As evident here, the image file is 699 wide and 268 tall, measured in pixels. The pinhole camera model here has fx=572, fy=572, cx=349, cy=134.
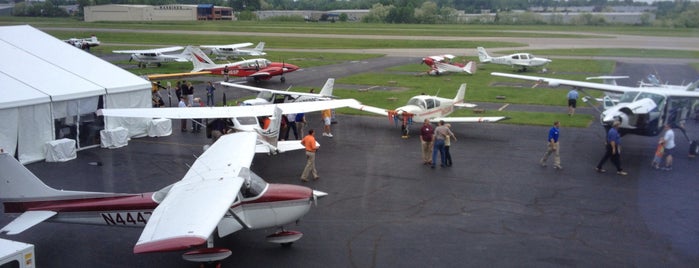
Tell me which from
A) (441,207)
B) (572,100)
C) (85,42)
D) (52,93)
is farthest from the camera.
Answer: (85,42)

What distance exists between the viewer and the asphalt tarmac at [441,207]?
10.5 meters

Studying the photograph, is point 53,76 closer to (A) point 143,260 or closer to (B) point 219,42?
(A) point 143,260

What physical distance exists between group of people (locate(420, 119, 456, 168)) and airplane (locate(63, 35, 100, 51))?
4798 centimetres

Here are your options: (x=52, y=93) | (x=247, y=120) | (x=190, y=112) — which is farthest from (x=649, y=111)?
(x=52, y=93)

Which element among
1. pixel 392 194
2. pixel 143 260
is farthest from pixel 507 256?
pixel 143 260

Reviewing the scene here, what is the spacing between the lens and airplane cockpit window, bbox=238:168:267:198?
33.7 ft

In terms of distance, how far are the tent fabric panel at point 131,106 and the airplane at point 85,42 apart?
38292 millimetres

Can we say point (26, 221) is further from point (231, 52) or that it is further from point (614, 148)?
point (231, 52)

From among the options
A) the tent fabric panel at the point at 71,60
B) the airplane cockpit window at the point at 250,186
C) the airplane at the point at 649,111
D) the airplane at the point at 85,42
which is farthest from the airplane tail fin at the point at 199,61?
the airplane cockpit window at the point at 250,186

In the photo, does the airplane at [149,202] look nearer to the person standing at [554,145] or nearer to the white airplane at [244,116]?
the white airplane at [244,116]

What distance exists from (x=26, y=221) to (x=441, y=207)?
27.7 feet

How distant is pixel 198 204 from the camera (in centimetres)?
872

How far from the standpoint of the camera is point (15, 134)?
17.4m

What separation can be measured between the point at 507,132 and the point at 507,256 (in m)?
12.6
